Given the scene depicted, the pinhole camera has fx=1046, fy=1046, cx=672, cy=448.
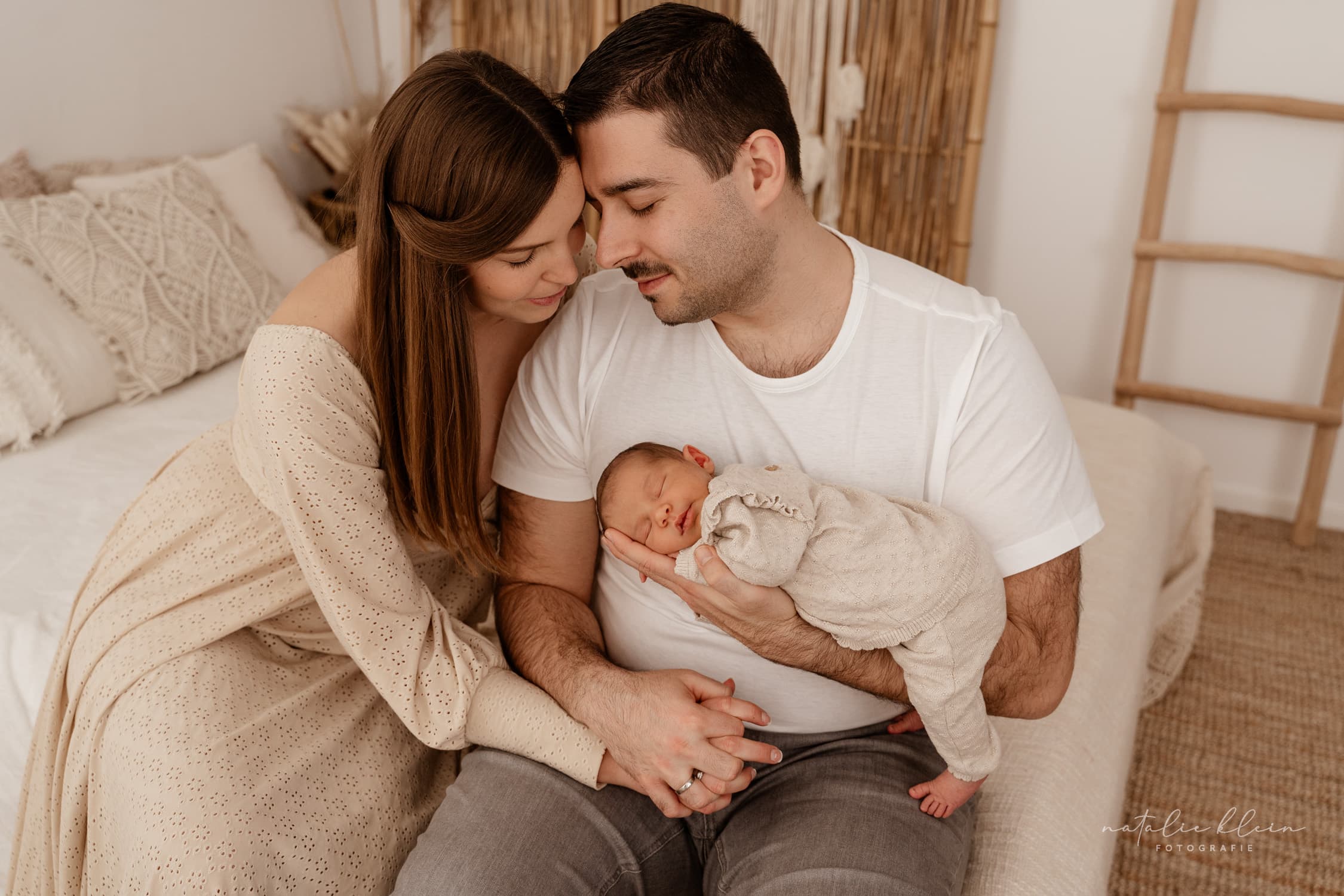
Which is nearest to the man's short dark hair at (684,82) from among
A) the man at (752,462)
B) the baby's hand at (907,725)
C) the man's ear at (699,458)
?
the man at (752,462)

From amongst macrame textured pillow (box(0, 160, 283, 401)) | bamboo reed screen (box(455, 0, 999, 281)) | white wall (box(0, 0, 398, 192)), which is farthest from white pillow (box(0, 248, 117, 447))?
bamboo reed screen (box(455, 0, 999, 281))

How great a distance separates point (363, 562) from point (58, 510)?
891mm

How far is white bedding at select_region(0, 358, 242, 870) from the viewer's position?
1518 mm

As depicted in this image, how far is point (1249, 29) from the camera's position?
2725 millimetres

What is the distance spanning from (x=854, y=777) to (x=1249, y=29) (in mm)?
2451

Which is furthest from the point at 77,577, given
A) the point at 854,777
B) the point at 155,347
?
the point at 854,777

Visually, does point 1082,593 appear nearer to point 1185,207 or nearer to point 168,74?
point 1185,207

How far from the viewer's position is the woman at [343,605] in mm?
1190

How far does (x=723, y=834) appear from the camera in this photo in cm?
127

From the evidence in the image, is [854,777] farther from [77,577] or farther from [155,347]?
[155,347]

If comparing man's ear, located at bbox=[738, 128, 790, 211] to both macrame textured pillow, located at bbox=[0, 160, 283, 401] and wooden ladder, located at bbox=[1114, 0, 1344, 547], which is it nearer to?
macrame textured pillow, located at bbox=[0, 160, 283, 401]

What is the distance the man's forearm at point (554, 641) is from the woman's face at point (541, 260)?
0.41 meters

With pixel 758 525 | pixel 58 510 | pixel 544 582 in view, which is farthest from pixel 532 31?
pixel 758 525

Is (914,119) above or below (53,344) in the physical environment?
above
